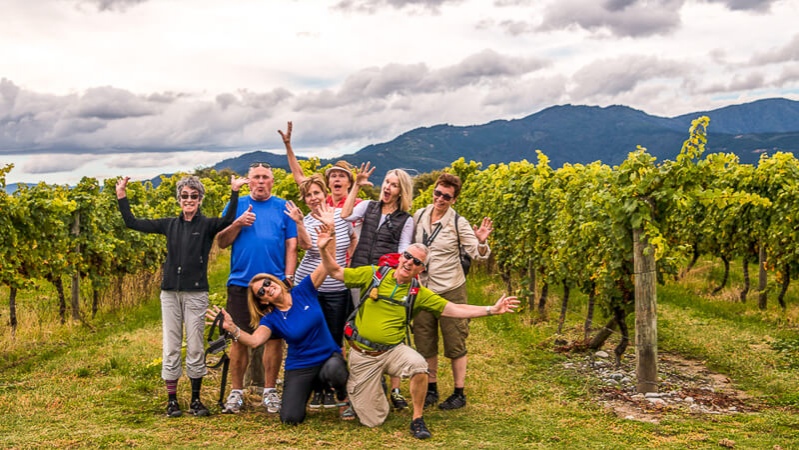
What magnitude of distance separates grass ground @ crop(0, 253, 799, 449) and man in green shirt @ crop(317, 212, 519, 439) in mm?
226

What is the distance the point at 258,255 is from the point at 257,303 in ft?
1.27

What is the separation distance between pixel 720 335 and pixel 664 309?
1862 mm

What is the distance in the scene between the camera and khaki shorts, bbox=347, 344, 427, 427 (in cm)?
475

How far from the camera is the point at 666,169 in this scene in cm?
560

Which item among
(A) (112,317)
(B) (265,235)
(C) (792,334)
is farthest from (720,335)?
(A) (112,317)

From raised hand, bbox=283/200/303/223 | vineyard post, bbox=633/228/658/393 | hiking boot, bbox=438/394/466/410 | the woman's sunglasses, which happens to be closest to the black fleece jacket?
raised hand, bbox=283/200/303/223

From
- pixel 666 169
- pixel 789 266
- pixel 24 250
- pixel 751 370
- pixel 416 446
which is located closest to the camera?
pixel 416 446

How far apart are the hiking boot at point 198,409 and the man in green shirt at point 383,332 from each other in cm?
118

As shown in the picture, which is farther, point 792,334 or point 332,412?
point 792,334

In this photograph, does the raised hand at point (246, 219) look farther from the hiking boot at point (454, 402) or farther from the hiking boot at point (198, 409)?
the hiking boot at point (454, 402)

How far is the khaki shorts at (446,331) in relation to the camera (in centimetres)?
521

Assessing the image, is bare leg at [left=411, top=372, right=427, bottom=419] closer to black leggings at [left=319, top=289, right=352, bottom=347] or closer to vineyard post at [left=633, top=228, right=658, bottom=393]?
black leggings at [left=319, top=289, right=352, bottom=347]

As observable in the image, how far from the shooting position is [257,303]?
4.79m

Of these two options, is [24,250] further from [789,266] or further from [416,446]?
[789,266]
